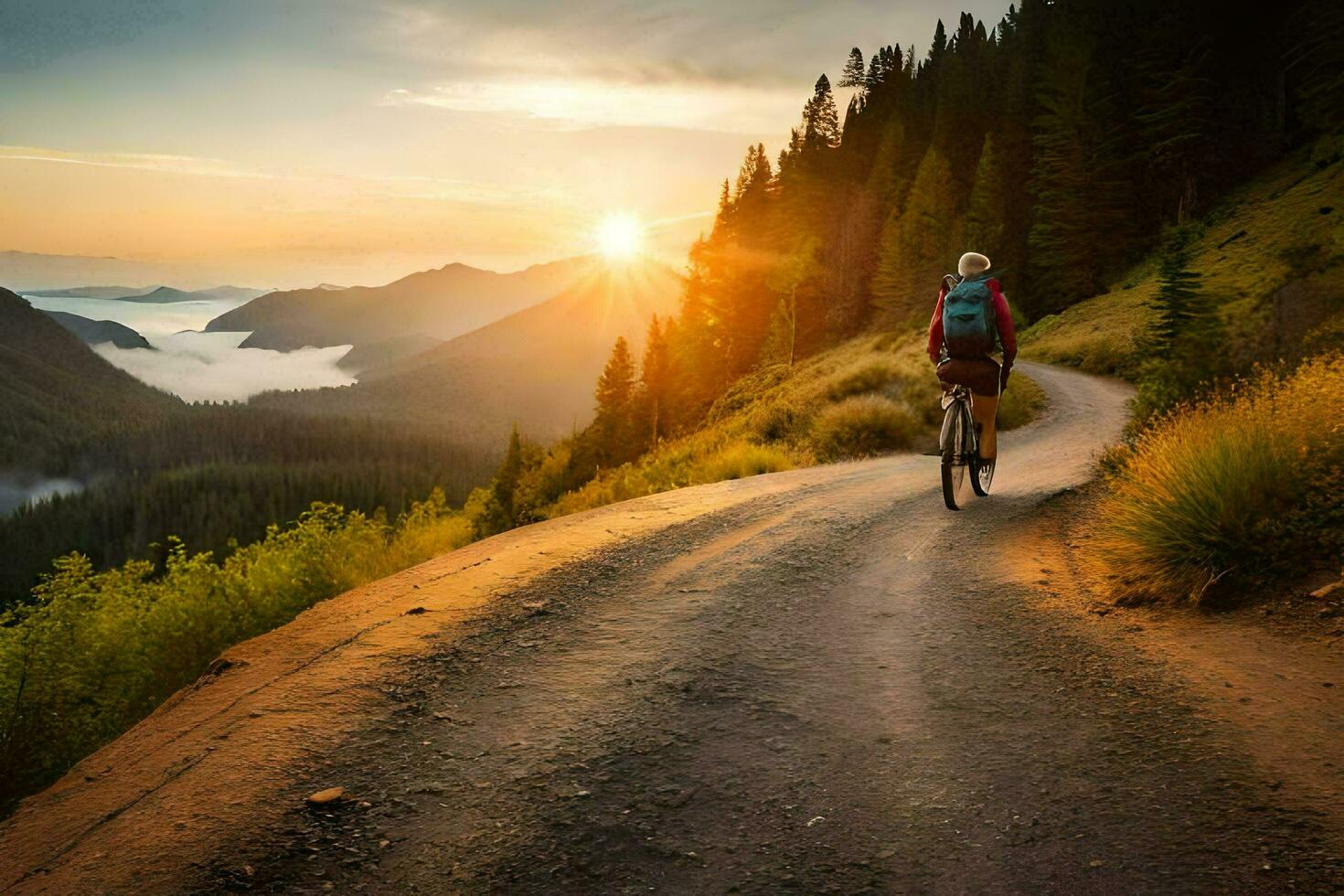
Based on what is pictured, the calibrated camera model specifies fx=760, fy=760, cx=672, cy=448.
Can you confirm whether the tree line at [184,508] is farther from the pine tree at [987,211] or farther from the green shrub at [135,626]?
the pine tree at [987,211]

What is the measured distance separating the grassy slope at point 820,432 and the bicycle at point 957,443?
15.3 feet

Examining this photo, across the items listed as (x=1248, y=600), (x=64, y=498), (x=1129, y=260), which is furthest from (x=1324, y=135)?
(x=64, y=498)

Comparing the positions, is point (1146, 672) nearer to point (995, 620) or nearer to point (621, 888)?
point (995, 620)

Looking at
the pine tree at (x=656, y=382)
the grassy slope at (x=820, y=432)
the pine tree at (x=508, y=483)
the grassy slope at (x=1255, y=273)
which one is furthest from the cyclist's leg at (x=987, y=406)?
the pine tree at (x=656, y=382)

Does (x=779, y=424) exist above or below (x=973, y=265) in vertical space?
below

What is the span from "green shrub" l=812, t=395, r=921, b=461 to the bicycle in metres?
5.83

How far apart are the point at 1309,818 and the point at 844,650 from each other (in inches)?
Result: 92.9

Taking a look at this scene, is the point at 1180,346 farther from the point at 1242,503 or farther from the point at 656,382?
the point at 656,382

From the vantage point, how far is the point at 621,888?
261cm

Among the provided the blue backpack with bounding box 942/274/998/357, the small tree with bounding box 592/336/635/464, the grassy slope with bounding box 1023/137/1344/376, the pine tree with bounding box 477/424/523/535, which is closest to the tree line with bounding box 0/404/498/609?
the pine tree with bounding box 477/424/523/535

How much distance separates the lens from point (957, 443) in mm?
8703

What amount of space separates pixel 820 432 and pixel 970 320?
7.63 meters

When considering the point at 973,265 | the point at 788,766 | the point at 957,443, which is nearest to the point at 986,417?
the point at 957,443

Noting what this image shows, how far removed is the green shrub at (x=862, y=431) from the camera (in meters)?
15.1
